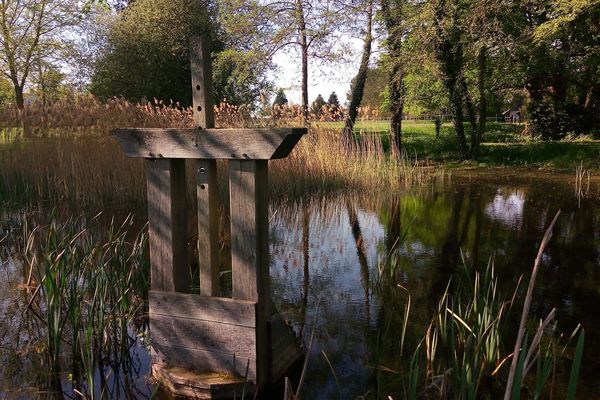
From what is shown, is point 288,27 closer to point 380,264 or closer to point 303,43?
point 303,43

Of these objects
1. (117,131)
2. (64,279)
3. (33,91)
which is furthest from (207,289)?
(33,91)

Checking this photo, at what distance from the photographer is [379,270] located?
4.18 meters

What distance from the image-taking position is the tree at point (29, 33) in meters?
18.9

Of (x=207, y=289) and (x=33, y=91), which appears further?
(x=33, y=91)

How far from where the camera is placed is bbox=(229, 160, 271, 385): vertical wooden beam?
99.7 inches

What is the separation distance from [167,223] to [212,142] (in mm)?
486

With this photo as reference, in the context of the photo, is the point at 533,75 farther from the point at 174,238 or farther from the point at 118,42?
the point at 174,238

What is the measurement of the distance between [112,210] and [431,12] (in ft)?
32.9

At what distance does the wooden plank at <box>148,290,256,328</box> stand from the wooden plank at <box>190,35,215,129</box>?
0.85 meters

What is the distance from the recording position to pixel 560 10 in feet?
44.4

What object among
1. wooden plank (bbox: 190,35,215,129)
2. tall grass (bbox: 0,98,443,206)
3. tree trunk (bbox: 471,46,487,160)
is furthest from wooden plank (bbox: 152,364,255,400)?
tree trunk (bbox: 471,46,487,160)

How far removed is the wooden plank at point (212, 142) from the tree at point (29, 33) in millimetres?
18485

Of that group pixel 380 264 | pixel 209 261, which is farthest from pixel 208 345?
pixel 380 264

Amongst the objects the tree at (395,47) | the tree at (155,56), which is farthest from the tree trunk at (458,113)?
the tree at (155,56)
